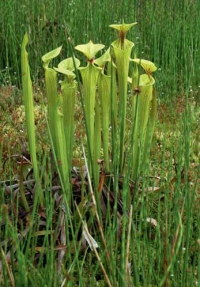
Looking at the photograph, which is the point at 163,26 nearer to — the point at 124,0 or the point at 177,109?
the point at 124,0

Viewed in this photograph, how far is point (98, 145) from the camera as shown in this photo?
2227mm

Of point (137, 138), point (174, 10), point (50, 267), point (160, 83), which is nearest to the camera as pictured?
point (50, 267)

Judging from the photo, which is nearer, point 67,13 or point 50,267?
point 50,267

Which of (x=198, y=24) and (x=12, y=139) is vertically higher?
(x=198, y=24)

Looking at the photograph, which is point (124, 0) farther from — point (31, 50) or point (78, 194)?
point (78, 194)

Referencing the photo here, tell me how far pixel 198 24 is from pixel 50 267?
3.49 meters

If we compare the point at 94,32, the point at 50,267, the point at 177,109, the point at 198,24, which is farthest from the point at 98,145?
the point at 198,24

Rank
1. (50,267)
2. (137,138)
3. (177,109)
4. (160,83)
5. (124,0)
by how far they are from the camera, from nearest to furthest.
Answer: (50,267) → (137,138) → (177,109) → (160,83) → (124,0)

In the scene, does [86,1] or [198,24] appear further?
[86,1]

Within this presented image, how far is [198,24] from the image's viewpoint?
4547mm

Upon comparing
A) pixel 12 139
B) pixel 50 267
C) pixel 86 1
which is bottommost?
pixel 12 139

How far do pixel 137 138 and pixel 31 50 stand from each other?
2607 millimetres

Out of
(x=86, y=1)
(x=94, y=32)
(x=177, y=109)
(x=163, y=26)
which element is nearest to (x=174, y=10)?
(x=163, y=26)

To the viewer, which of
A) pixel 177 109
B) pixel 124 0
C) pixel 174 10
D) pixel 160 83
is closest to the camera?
pixel 177 109
